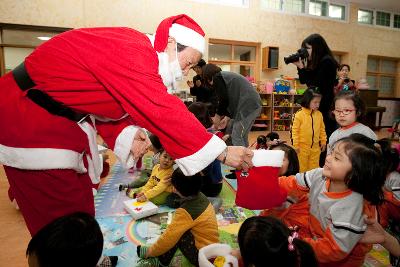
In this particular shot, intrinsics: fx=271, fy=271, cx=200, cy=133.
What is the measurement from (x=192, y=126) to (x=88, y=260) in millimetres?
591

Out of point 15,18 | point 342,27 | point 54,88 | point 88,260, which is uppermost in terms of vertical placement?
point 342,27

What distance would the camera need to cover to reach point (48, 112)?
0.99 meters

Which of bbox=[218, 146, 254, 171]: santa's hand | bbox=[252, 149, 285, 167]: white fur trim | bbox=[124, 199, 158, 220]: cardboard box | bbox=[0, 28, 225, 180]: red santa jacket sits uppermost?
bbox=[0, 28, 225, 180]: red santa jacket

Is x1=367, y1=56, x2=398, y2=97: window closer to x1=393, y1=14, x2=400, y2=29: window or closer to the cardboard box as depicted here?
x1=393, y1=14, x2=400, y2=29: window

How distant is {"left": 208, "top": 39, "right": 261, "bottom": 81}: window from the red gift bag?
7700mm

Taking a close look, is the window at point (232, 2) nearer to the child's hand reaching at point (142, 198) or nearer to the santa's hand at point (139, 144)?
the child's hand reaching at point (142, 198)

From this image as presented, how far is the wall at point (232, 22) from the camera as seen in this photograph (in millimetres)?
6773

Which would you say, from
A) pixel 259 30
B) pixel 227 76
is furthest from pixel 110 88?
pixel 259 30

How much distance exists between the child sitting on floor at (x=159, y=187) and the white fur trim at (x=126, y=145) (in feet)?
4.56

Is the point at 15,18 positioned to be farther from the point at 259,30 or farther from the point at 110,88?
the point at 110,88

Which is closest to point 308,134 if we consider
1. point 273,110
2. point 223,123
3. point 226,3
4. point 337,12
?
point 223,123

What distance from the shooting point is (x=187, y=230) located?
5.52ft

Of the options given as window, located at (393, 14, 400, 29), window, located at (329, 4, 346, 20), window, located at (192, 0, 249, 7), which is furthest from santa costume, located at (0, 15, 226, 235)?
window, located at (393, 14, 400, 29)

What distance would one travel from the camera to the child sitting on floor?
2.58 m
